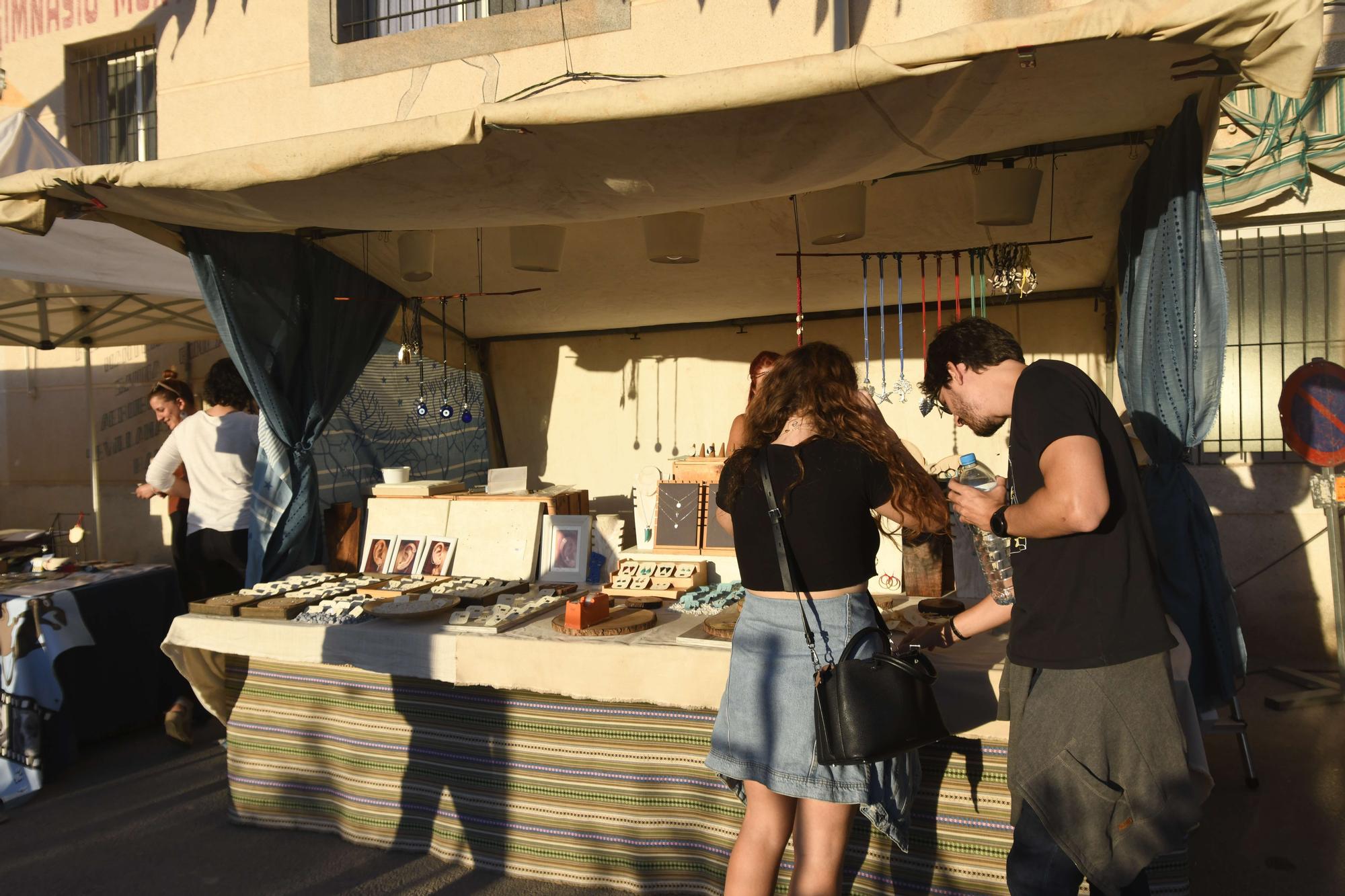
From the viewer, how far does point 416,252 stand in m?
4.06

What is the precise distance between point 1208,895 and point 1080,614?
4.90ft

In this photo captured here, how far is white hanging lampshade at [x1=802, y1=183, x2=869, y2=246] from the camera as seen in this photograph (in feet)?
11.5

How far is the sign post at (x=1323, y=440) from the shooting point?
4.20 meters

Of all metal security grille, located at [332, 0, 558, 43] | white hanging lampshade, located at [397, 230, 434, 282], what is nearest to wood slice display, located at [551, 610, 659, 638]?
white hanging lampshade, located at [397, 230, 434, 282]

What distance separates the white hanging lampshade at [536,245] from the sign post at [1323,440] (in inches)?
128

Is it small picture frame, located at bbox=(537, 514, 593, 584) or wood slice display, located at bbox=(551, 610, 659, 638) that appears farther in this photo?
small picture frame, located at bbox=(537, 514, 593, 584)

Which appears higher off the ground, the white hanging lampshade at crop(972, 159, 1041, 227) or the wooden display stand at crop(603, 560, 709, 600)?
the white hanging lampshade at crop(972, 159, 1041, 227)

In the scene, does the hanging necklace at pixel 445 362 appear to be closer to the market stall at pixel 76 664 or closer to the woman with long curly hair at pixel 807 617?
the market stall at pixel 76 664

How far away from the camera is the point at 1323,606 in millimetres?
5215

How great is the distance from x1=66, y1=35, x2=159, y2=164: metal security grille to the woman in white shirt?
4279 millimetres

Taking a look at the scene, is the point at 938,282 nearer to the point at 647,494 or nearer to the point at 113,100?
the point at 647,494

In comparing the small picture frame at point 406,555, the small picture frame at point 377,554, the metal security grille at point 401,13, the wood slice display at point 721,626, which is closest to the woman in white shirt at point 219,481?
the small picture frame at point 377,554

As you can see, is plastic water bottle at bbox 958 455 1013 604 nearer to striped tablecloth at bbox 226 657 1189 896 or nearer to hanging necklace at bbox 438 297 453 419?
striped tablecloth at bbox 226 657 1189 896

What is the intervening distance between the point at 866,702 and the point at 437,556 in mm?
2582
